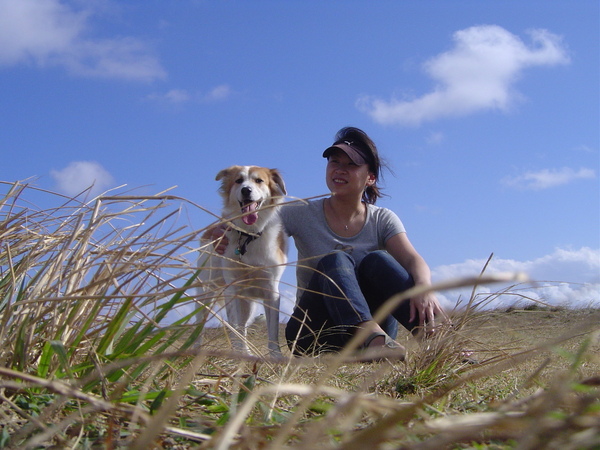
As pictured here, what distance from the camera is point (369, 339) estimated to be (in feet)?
9.01

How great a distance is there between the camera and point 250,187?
5086mm

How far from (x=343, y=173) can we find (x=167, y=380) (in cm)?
250

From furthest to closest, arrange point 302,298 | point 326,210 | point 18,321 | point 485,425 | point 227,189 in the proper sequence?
1. point 227,189
2. point 326,210
3. point 302,298
4. point 18,321
5. point 485,425

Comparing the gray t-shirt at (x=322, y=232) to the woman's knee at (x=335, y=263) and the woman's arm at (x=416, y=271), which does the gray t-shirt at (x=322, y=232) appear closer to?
the woman's arm at (x=416, y=271)

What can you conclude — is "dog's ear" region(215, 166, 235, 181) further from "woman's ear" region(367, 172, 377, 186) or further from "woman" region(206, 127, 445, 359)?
"woman's ear" region(367, 172, 377, 186)

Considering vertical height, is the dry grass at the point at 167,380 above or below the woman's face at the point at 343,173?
below

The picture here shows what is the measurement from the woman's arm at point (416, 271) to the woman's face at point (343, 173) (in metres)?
0.46

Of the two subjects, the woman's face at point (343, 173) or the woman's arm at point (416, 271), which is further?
the woman's face at point (343, 173)

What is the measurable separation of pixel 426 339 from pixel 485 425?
1539mm

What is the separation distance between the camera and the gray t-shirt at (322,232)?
12.4 ft

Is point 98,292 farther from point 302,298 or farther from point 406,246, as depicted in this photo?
point 406,246

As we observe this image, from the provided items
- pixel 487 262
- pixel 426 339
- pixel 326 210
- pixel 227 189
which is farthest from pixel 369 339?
pixel 227 189

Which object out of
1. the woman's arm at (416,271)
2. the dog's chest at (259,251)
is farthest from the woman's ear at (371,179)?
the dog's chest at (259,251)

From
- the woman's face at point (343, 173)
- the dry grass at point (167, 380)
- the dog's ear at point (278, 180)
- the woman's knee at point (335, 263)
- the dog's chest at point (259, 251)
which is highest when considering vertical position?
the dog's ear at point (278, 180)
